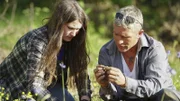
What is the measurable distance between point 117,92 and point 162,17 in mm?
7114

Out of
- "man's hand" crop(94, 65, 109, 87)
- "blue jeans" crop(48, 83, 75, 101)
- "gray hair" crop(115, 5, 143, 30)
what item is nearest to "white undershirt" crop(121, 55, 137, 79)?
"man's hand" crop(94, 65, 109, 87)


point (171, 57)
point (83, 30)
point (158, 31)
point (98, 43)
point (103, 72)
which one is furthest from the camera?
point (158, 31)

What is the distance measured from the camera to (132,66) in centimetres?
474

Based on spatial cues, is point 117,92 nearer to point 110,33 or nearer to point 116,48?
point 116,48

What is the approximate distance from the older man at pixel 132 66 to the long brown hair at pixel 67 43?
0.22m

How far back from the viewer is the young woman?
4695mm

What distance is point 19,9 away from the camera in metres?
10.7

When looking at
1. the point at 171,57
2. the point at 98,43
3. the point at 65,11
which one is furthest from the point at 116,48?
the point at 98,43

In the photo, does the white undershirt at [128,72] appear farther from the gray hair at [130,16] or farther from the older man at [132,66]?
the gray hair at [130,16]

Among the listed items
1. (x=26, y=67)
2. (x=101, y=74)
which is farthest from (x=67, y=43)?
(x=101, y=74)

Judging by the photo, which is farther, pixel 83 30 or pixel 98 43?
pixel 98 43

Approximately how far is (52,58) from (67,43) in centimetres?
27

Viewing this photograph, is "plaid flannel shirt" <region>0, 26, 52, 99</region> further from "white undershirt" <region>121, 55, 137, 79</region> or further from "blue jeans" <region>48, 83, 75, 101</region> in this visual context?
"white undershirt" <region>121, 55, 137, 79</region>

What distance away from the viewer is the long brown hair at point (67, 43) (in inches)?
185
